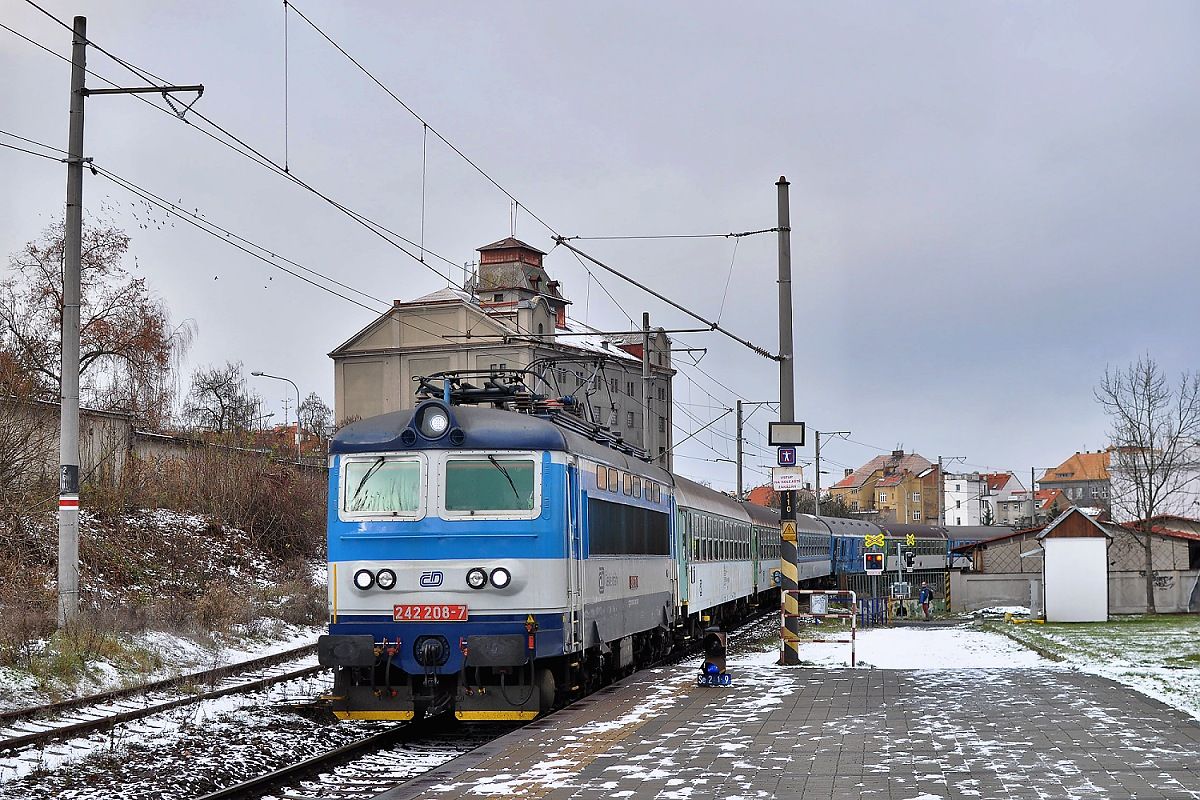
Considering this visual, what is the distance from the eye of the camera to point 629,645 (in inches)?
683

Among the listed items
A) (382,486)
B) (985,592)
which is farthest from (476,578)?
(985,592)

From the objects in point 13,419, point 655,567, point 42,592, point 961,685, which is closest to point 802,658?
point 655,567

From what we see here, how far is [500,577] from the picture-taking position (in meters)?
12.9

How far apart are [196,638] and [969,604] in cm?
2882

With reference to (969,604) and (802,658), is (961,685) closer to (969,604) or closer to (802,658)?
(802,658)

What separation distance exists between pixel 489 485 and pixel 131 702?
15.9 feet

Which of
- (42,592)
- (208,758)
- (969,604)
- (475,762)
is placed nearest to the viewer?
(475,762)

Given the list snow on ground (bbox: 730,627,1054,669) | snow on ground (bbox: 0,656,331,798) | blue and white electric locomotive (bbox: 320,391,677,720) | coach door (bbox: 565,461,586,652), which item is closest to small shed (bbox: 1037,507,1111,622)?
snow on ground (bbox: 730,627,1054,669)

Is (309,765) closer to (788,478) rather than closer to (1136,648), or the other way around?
(788,478)

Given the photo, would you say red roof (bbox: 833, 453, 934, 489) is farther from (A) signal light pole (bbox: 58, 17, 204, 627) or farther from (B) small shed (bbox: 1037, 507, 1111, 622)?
(A) signal light pole (bbox: 58, 17, 204, 627)

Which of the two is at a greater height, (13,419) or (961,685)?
(13,419)

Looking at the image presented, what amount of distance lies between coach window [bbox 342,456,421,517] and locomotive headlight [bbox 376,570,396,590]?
22.2 inches

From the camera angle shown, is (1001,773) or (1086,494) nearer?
(1001,773)

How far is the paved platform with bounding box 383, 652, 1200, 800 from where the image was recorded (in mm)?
9109
